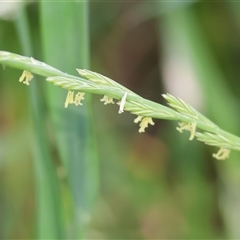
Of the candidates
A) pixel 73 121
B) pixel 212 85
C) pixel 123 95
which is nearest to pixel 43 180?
pixel 73 121

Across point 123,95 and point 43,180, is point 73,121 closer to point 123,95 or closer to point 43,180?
point 43,180

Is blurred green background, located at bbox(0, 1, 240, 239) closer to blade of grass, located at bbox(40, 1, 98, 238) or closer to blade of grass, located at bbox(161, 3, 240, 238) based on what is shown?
blade of grass, located at bbox(161, 3, 240, 238)

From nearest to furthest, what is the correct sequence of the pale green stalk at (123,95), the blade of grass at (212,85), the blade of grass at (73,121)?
the pale green stalk at (123,95), the blade of grass at (73,121), the blade of grass at (212,85)

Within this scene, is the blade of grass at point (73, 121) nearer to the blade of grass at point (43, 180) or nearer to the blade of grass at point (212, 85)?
the blade of grass at point (43, 180)

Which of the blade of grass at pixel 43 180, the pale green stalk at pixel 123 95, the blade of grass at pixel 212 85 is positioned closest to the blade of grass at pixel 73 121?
the blade of grass at pixel 43 180

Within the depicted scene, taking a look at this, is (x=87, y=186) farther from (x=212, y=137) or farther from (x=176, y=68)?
(x=176, y=68)

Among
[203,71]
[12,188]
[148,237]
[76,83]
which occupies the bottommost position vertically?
[148,237]

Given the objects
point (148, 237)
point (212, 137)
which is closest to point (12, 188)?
point (148, 237)
